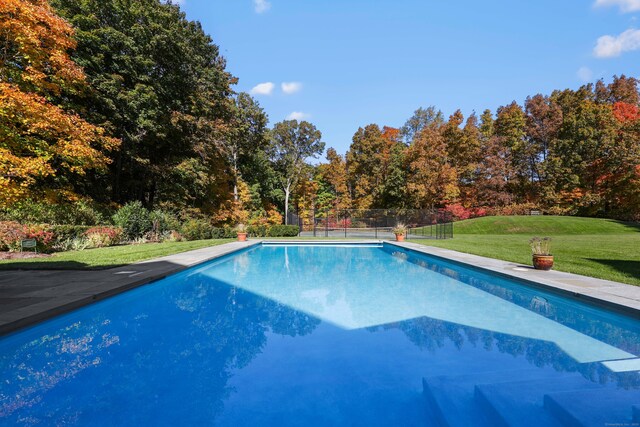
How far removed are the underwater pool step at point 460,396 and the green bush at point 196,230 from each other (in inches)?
696

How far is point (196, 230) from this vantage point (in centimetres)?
1916

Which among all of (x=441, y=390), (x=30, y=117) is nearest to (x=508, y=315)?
(x=441, y=390)

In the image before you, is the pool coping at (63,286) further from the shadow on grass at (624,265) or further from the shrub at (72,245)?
the shadow on grass at (624,265)

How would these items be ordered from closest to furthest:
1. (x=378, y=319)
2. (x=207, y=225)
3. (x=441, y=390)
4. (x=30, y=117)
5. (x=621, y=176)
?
(x=441, y=390)
(x=378, y=319)
(x=30, y=117)
(x=207, y=225)
(x=621, y=176)

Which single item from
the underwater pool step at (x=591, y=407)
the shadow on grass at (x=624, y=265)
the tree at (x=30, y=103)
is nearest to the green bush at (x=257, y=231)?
the tree at (x=30, y=103)

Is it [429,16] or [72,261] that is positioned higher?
[429,16]

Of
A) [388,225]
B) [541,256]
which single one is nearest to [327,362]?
[541,256]

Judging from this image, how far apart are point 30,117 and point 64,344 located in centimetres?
887

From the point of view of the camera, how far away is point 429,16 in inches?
452

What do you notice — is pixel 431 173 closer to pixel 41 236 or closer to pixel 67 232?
pixel 67 232

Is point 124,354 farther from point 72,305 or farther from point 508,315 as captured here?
point 508,315

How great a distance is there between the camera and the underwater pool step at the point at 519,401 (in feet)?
7.09

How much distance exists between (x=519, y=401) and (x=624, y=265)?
8.68 m

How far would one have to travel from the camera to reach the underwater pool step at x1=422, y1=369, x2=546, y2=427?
91.4 inches
